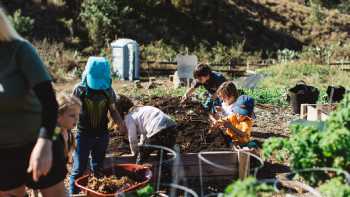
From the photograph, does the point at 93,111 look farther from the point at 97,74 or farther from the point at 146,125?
the point at 146,125

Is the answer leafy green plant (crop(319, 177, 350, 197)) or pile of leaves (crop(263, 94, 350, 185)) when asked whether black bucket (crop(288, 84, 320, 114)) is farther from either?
leafy green plant (crop(319, 177, 350, 197))

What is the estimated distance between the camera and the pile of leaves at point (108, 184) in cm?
398

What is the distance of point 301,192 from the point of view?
16.2ft

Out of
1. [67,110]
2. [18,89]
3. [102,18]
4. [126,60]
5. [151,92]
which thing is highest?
[102,18]

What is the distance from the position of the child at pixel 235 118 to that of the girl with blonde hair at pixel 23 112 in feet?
9.87

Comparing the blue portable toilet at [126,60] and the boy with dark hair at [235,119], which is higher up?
the blue portable toilet at [126,60]

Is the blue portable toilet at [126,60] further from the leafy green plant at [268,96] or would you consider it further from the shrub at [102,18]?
the leafy green plant at [268,96]

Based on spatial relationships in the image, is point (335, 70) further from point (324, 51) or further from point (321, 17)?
point (321, 17)

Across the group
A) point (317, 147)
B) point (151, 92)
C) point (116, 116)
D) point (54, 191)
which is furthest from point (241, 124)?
point (151, 92)

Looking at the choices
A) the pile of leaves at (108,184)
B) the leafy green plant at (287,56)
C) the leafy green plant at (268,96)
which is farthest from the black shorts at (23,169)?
the leafy green plant at (287,56)

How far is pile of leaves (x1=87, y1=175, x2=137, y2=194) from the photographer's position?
3977mm

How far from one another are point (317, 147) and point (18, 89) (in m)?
1.57

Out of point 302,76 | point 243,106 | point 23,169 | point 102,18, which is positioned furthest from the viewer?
point 102,18

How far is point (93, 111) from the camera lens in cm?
458
